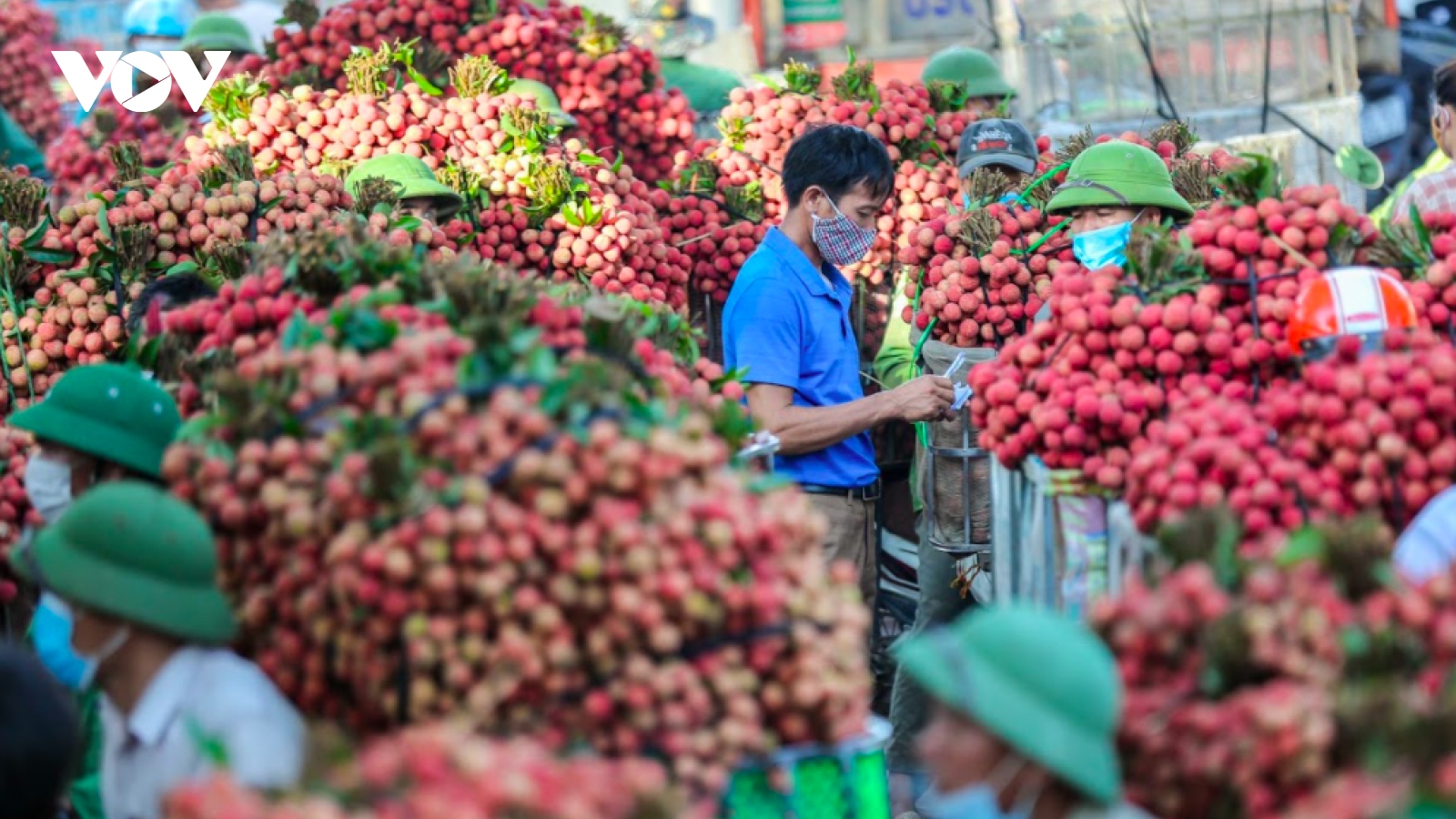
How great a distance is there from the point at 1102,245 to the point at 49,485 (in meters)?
2.69

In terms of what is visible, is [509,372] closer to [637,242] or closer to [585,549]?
[585,549]

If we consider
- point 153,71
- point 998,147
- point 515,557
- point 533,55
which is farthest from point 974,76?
point 515,557

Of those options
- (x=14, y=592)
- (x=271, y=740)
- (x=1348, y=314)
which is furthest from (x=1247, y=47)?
(x=271, y=740)

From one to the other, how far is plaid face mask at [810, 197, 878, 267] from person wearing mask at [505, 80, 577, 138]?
1638mm

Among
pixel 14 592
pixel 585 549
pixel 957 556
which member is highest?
pixel 585 549

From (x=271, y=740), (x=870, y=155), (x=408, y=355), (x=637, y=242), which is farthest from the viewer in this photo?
(x=637, y=242)

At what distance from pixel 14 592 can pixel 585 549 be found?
6.38 feet

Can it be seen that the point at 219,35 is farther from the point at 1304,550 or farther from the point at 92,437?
the point at 1304,550

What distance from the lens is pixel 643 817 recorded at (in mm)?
2047

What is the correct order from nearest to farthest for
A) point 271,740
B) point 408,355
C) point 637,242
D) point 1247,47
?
point 271,740
point 408,355
point 637,242
point 1247,47

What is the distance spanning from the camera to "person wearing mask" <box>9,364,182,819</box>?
310 centimetres

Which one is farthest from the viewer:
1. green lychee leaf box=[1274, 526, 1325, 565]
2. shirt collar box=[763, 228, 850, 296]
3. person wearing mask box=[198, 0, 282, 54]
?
person wearing mask box=[198, 0, 282, 54]

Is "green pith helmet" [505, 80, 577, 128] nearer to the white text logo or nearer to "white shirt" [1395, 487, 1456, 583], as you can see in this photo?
the white text logo

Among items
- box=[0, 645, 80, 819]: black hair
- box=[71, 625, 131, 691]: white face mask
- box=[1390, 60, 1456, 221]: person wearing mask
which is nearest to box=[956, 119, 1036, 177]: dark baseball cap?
box=[1390, 60, 1456, 221]: person wearing mask
